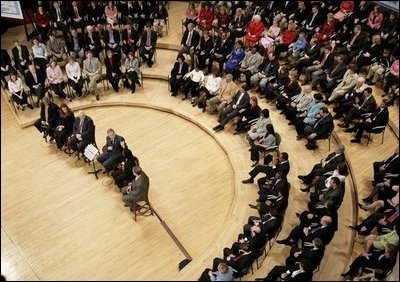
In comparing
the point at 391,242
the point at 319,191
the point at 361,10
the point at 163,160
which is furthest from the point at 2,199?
the point at 361,10

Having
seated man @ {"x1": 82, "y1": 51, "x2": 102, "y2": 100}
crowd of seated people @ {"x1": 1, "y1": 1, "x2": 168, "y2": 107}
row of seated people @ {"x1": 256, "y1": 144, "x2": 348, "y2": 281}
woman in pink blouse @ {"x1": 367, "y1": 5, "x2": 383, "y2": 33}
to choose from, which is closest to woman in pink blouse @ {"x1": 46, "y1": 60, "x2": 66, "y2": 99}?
crowd of seated people @ {"x1": 1, "y1": 1, "x2": 168, "y2": 107}

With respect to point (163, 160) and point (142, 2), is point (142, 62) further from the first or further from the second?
point (163, 160)

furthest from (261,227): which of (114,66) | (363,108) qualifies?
(114,66)

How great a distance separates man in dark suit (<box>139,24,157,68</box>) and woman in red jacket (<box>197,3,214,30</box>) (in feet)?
4.70

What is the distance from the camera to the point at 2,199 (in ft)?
24.1

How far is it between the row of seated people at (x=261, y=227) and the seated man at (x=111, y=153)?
2.48 metres

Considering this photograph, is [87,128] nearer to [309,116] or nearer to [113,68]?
[113,68]

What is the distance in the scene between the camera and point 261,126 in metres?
7.86

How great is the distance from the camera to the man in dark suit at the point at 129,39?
10266 millimetres

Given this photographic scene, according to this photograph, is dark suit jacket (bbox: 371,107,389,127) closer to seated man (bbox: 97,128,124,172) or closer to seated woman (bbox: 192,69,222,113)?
seated woman (bbox: 192,69,222,113)

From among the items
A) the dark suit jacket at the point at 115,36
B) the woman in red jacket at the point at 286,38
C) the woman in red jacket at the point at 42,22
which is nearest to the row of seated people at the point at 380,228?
the woman in red jacket at the point at 286,38

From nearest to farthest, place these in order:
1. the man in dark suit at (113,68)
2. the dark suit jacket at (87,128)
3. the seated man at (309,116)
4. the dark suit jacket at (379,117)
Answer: the dark suit jacket at (379,117) → the dark suit jacket at (87,128) → the seated man at (309,116) → the man in dark suit at (113,68)

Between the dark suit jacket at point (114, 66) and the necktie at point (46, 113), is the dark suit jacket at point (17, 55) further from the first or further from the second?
the necktie at point (46, 113)

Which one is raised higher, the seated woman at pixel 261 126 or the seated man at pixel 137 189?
the seated woman at pixel 261 126
